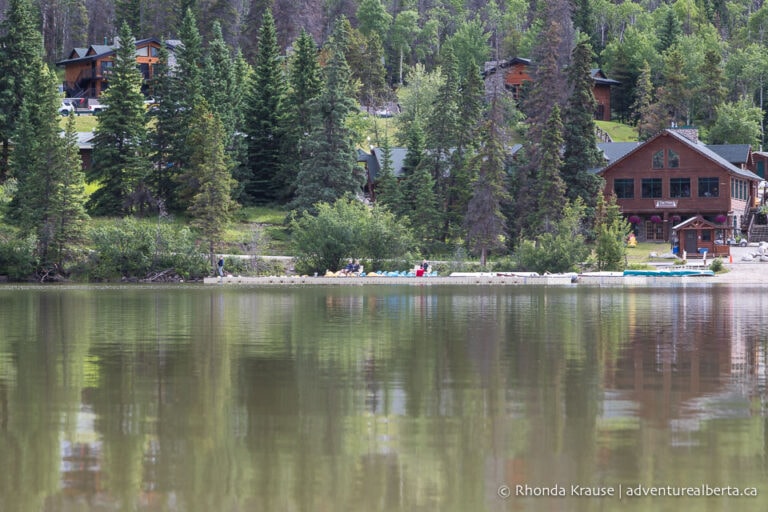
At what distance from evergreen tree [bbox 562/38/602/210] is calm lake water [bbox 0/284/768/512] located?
1979 inches

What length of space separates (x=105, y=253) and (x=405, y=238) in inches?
722

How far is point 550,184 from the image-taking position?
260 feet

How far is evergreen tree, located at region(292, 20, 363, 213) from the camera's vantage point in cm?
8206

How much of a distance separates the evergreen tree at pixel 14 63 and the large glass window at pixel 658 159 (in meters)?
45.8

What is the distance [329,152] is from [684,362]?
6035cm

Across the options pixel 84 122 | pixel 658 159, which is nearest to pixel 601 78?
pixel 658 159

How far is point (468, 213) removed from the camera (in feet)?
259

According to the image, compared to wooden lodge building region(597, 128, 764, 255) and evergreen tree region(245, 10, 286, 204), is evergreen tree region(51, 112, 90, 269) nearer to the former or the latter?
evergreen tree region(245, 10, 286, 204)

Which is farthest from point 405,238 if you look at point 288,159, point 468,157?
point 288,159

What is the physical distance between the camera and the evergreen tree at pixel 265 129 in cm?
9094

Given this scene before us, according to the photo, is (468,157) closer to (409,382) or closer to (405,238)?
(405,238)

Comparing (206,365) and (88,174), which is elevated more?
(88,174)

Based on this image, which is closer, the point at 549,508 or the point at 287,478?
the point at 549,508

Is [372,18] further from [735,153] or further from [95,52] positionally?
[735,153]
